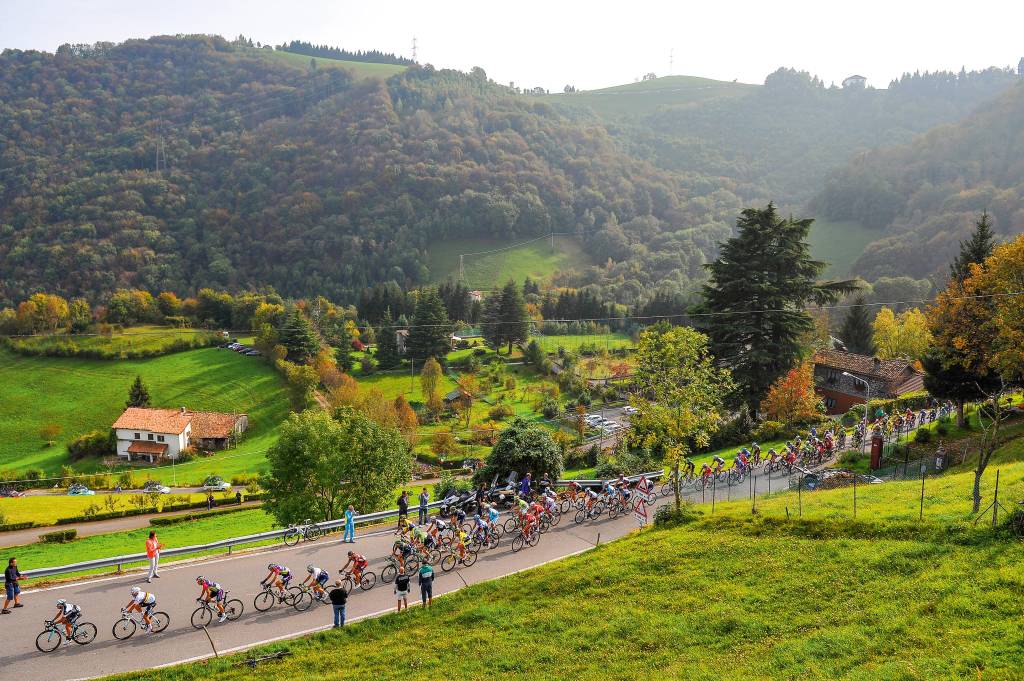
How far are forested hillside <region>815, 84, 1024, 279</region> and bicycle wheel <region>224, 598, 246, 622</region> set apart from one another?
149099 mm

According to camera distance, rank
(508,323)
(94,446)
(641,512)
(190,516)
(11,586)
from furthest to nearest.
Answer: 1. (508,323)
2. (94,446)
3. (190,516)
4. (641,512)
5. (11,586)

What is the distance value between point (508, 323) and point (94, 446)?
→ 5225 centimetres

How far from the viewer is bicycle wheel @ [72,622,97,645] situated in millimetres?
16578

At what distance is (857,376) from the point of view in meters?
57.7

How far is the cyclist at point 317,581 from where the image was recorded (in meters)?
18.9

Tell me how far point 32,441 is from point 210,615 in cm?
7208

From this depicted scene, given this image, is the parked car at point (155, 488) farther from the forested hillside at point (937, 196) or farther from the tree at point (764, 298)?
the forested hillside at point (937, 196)

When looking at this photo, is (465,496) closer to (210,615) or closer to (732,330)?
(210,615)

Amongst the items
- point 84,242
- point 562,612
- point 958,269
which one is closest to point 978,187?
point 958,269

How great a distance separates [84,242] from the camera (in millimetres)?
174875

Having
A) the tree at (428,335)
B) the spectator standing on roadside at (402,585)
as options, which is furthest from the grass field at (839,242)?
the spectator standing on roadside at (402,585)

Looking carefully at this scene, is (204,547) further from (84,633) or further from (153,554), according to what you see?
(84,633)

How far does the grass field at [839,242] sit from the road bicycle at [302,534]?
6318 inches

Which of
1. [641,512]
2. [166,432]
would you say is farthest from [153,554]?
[166,432]
